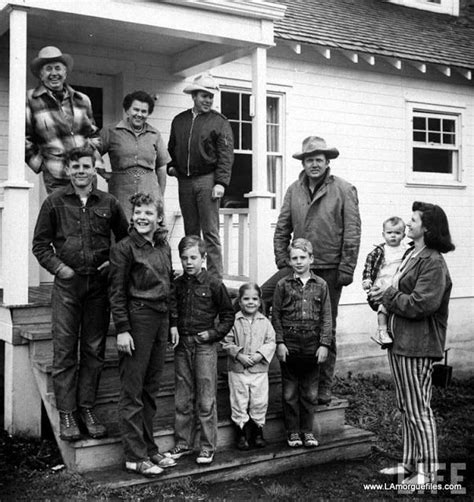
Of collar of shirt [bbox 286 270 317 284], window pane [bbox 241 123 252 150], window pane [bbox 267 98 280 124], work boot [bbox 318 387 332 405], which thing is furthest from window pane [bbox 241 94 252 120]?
work boot [bbox 318 387 332 405]

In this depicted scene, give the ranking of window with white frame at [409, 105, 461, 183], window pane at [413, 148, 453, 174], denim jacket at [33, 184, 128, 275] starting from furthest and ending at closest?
window pane at [413, 148, 453, 174] < window with white frame at [409, 105, 461, 183] < denim jacket at [33, 184, 128, 275]

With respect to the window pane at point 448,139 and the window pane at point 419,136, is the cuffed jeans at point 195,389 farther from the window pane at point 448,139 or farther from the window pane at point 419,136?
the window pane at point 448,139

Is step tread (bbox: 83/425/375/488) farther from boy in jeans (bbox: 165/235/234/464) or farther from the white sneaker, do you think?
boy in jeans (bbox: 165/235/234/464)

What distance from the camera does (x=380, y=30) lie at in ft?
36.7

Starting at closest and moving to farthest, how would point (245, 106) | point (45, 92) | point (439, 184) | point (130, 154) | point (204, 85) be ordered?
point (45, 92)
point (130, 154)
point (204, 85)
point (245, 106)
point (439, 184)

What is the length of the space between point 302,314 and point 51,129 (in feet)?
8.97

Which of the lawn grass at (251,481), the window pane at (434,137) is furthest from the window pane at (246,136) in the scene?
the lawn grass at (251,481)

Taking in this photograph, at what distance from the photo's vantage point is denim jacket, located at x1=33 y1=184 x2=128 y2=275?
512 cm

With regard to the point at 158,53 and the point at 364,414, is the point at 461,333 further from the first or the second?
the point at 158,53

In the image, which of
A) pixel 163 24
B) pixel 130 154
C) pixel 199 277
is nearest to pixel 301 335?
pixel 199 277

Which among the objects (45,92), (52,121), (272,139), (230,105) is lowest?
(52,121)

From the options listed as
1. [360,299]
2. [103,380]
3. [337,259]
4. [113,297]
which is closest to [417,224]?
[337,259]

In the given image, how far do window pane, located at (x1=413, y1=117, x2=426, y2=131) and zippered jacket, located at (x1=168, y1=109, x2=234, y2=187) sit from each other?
5226 mm

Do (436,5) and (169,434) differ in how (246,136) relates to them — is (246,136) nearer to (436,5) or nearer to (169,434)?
(169,434)
